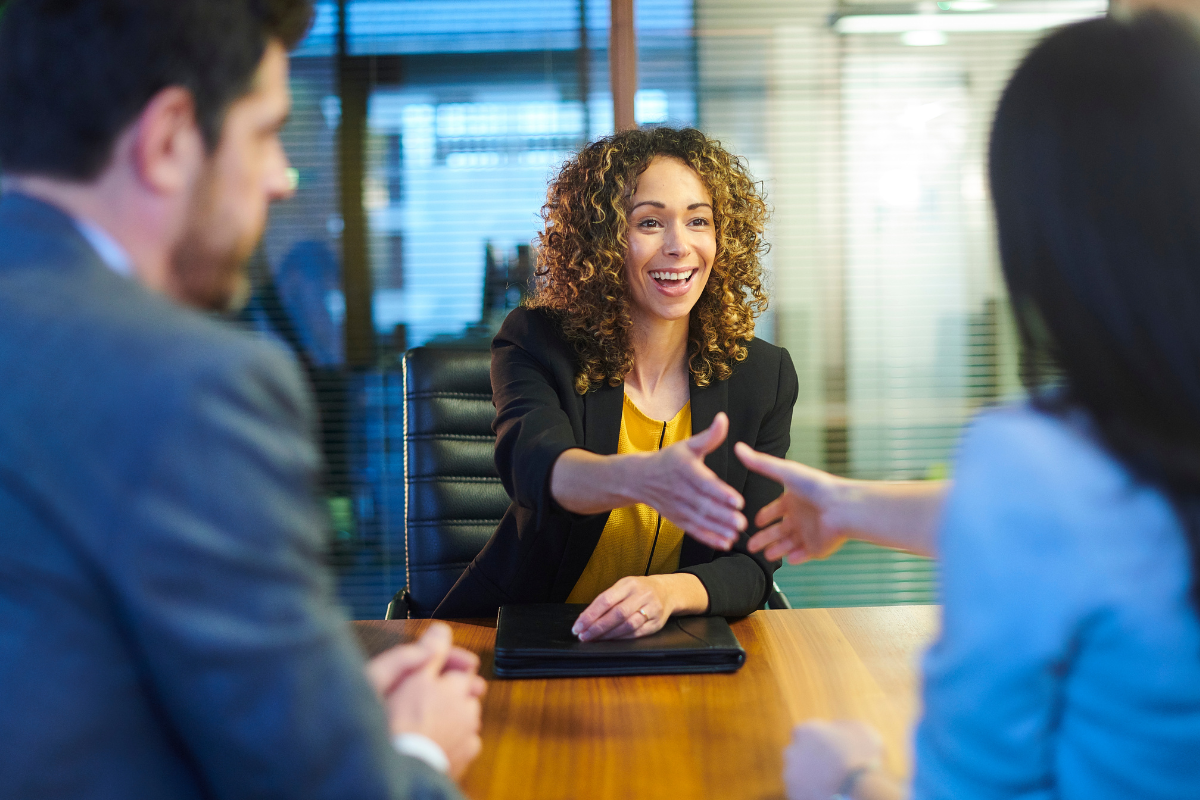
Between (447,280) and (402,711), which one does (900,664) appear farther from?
(447,280)

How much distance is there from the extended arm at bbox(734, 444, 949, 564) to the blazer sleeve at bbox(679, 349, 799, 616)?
198mm

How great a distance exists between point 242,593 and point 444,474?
143 cm

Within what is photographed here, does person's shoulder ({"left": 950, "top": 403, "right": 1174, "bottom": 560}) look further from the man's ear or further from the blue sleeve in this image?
the man's ear

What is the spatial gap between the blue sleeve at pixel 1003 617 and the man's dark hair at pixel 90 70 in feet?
2.05

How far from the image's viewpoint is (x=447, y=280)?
3.26 m

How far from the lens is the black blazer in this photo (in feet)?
5.02

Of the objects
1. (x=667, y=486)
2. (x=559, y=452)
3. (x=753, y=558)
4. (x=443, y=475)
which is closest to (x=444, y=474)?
(x=443, y=475)

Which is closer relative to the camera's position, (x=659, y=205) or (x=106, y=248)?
(x=106, y=248)

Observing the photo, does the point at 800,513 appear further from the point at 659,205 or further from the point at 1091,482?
the point at 659,205

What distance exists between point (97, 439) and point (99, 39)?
0.31m

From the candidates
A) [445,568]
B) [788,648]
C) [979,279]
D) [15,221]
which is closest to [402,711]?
[15,221]

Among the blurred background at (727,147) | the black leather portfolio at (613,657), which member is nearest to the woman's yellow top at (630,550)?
the black leather portfolio at (613,657)

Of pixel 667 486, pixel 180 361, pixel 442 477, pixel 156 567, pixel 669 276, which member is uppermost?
pixel 669 276

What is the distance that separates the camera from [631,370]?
189 centimetres
